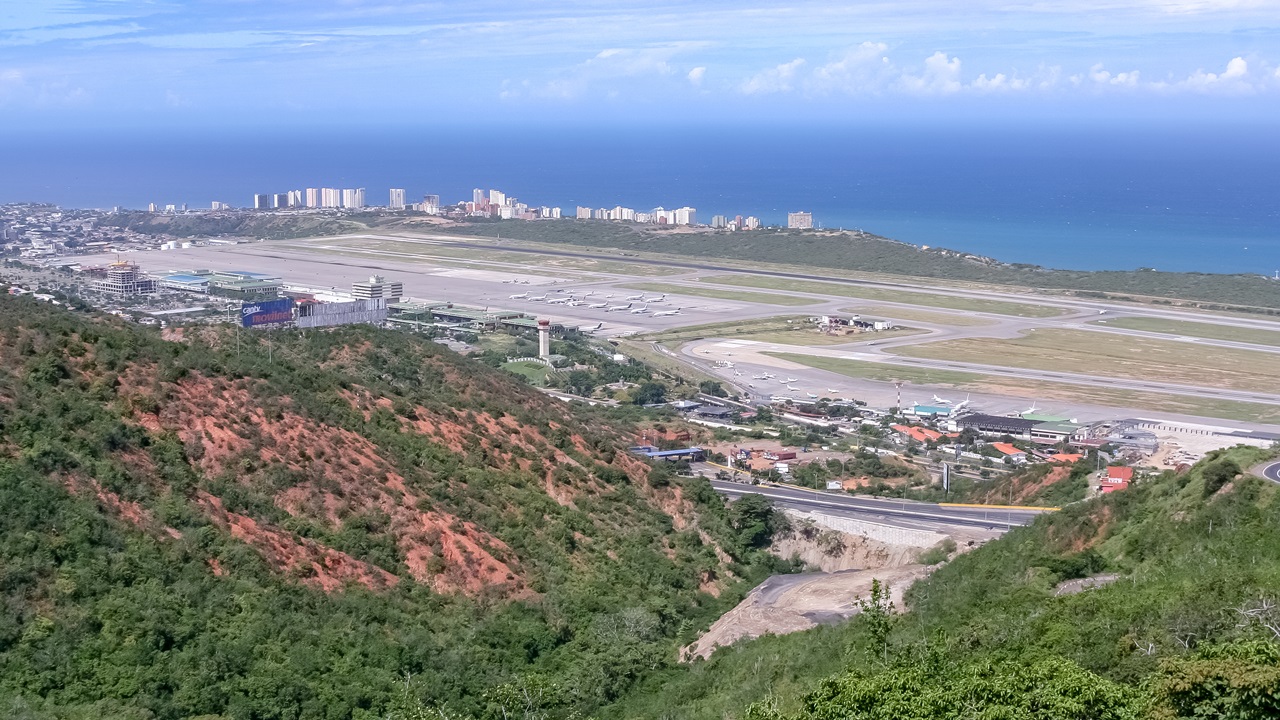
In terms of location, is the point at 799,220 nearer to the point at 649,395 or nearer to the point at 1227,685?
the point at 649,395

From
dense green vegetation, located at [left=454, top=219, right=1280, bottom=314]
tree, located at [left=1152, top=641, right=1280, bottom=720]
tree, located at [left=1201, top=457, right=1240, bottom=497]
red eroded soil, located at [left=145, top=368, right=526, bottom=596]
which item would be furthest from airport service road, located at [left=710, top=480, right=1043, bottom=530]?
dense green vegetation, located at [left=454, top=219, right=1280, bottom=314]

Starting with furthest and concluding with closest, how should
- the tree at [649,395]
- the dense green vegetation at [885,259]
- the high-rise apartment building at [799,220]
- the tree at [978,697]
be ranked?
the high-rise apartment building at [799,220] < the dense green vegetation at [885,259] < the tree at [649,395] < the tree at [978,697]

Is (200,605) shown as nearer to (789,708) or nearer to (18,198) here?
(789,708)

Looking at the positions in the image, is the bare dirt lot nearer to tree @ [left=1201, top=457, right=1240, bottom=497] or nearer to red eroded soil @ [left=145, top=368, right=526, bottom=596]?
red eroded soil @ [left=145, top=368, right=526, bottom=596]

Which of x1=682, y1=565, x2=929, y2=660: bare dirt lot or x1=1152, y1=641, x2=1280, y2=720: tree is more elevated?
x1=1152, y1=641, x2=1280, y2=720: tree

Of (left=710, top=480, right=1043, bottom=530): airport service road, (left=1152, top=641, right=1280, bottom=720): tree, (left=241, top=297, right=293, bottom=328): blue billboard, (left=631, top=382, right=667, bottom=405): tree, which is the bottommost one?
(left=631, top=382, right=667, bottom=405): tree

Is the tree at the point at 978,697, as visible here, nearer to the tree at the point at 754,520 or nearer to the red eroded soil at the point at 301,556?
the red eroded soil at the point at 301,556

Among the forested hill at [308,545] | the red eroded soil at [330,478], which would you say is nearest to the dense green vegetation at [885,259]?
the forested hill at [308,545]
